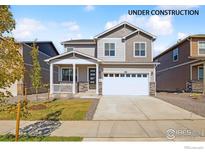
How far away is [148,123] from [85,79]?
50.7ft

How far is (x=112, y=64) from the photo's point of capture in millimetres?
23375

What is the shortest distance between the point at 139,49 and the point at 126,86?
392 centimetres

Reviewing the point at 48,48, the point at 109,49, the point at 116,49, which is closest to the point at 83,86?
the point at 109,49

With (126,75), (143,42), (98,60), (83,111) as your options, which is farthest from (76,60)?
(83,111)

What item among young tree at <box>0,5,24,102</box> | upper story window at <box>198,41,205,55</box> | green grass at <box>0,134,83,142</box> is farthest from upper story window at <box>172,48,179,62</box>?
young tree at <box>0,5,24,102</box>

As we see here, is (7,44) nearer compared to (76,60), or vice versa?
(7,44)

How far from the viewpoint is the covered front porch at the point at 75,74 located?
22141mm

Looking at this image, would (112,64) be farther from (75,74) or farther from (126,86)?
(75,74)

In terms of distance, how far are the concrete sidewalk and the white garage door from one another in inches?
474

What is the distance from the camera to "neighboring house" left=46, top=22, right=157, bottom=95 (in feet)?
73.5

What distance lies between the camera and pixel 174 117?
36.4 ft

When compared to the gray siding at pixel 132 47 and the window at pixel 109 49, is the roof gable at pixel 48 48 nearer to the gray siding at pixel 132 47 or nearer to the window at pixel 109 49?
the window at pixel 109 49

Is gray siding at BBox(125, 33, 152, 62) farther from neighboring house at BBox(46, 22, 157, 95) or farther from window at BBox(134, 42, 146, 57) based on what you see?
window at BBox(134, 42, 146, 57)
